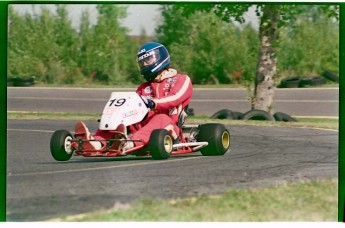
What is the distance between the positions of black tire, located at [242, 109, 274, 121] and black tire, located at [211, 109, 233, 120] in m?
0.21

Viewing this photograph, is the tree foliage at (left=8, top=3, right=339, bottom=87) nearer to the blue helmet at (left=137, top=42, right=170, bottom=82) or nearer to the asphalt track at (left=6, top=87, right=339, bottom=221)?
the asphalt track at (left=6, top=87, right=339, bottom=221)

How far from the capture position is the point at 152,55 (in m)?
10.3

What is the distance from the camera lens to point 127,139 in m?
9.66

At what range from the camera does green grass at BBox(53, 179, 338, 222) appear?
26.2 feet

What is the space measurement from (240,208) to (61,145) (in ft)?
7.88

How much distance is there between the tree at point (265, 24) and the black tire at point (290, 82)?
0.87 feet

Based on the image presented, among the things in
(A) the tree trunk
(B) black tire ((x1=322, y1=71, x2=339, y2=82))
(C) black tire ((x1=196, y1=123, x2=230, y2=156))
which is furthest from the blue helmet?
(A) the tree trunk

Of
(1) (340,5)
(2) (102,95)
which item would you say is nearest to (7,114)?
(2) (102,95)

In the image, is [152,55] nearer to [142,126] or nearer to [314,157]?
[142,126]

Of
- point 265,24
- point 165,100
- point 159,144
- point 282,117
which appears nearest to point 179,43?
point 265,24

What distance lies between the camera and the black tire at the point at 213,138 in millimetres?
10305

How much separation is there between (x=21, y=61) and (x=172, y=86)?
6.45ft

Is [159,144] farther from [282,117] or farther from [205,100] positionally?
[282,117]

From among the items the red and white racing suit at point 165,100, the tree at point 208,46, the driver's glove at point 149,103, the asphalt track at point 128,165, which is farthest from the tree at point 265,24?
the driver's glove at point 149,103
